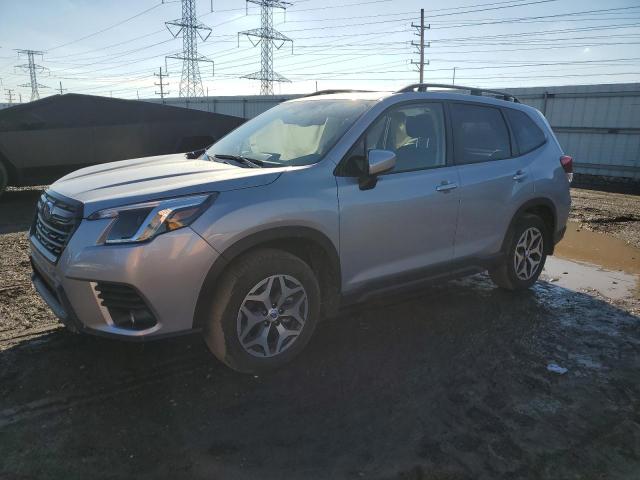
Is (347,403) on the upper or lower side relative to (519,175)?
lower

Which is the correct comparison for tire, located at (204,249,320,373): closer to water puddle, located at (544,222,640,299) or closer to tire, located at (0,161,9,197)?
water puddle, located at (544,222,640,299)

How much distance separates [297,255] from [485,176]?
1.88 metres

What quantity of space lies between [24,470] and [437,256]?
3058 mm

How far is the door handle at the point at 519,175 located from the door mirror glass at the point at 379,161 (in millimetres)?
1701

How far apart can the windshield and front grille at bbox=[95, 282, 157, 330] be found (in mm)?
1314

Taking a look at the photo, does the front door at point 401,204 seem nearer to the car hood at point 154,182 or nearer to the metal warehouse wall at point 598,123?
the car hood at point 154,182

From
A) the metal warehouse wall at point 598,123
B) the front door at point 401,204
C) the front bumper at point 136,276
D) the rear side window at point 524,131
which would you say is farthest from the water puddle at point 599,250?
the metal warehouse wall at point 598,123

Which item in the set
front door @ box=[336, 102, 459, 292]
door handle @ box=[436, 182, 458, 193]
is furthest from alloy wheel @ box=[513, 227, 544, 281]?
door handle @ box=[436, 182, 458, 193]

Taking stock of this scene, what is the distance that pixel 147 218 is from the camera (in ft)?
9.48

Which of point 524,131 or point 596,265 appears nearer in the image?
point 524,131

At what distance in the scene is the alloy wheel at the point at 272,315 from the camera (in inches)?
127

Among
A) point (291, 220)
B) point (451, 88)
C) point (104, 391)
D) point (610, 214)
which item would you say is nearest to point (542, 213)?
point (451, 88)

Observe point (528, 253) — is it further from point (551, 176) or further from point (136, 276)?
point (136, 276)

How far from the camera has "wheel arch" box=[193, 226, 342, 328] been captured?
3025 mm
